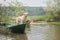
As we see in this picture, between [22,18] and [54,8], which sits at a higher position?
[54,8]

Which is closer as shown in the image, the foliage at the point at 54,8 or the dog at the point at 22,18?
the dog at the point at 22,18

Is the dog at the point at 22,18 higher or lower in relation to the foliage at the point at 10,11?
lower

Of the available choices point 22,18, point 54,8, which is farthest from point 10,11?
point 54,8

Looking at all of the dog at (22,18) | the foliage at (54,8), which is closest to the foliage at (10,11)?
the dog at (22,18)

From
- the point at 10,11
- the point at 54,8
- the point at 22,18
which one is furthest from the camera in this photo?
the point at 54,8

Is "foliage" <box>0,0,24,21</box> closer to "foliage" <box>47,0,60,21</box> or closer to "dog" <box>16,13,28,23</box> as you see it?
"dog" <box>16,13,28,23</box>

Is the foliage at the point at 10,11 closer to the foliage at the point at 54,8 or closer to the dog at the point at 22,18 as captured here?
the dog at the point at 22,18

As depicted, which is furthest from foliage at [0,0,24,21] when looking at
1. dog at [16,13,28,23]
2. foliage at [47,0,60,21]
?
foliage at [47,0,60,21]

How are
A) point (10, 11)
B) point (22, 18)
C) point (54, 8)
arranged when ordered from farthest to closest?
point (54, 8)
point (10, 11)
point (22, 18)

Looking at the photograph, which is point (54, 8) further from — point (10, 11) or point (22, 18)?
point (10, 11)

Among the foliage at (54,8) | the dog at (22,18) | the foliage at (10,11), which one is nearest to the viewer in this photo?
the dog at (22,18)

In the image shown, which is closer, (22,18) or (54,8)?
(22,18)

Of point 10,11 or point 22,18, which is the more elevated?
point 10,11

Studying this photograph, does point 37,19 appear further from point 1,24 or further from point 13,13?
point 1,24
